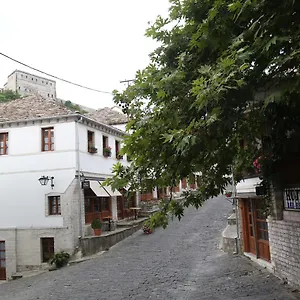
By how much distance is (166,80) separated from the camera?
478 centimetres

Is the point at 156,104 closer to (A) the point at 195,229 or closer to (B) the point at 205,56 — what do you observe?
(B) the point at 205,56

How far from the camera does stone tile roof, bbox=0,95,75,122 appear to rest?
18641 mm

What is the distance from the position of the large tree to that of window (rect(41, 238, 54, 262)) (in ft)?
42.9

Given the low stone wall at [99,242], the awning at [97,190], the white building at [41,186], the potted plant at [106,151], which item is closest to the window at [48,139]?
the white building at [41,186]

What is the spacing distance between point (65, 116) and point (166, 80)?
548 inches

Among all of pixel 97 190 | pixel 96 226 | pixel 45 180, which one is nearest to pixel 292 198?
pixel 96 226

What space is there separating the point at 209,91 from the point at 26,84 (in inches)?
3497

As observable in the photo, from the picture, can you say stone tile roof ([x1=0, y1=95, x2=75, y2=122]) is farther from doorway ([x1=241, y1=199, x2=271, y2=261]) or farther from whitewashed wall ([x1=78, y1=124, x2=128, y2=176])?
doorway ([x1=241, y1=199, x2=271, y2=261])

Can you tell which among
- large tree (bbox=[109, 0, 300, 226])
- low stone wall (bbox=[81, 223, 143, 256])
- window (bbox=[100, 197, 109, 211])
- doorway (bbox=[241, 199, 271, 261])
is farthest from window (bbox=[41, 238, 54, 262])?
large tree (bbox=[109, 0, 300, 226])

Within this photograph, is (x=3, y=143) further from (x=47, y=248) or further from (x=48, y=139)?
(x=47, y=248)

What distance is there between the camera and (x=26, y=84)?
86000mm

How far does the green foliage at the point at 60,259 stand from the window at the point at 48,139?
5.25m

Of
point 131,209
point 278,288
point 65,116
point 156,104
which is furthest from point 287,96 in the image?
point 131,209

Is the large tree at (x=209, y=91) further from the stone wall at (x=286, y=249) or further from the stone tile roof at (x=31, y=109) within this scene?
the stone tile roof at (x=31, y=109)
